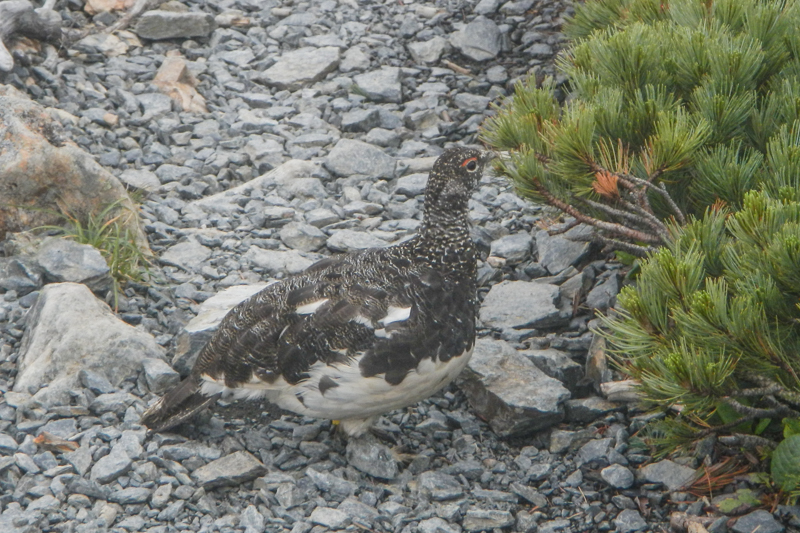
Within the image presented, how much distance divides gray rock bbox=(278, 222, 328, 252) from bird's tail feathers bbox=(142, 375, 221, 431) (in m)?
2.00

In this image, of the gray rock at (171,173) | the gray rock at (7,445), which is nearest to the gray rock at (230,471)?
the gray rock at (7,445)

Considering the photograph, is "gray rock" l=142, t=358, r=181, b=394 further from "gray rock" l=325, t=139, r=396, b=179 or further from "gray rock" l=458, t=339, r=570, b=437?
"gray rock" l=325, t=139, r=396, b=179

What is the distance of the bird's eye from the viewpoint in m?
4.63

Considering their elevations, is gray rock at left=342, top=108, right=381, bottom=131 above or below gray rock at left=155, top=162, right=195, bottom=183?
above

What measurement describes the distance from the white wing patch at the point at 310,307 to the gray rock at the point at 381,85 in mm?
4141

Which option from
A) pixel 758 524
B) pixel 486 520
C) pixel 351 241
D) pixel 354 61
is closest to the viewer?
pixel 758 524

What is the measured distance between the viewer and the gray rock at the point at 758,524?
3846mm

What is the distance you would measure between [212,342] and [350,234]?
197cm

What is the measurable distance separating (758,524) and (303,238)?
360 cm

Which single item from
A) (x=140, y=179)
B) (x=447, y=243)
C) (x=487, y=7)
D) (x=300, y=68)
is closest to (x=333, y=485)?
(x=447, y=243)

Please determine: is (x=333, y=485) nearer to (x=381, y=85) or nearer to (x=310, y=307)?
(x=310, y=307)

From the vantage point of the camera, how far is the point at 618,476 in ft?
14.2

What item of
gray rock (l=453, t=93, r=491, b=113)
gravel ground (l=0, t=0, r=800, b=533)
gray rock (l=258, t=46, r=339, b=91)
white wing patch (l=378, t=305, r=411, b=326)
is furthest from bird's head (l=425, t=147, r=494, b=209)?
gray rock (l=258, t=46, r=339, b=91)

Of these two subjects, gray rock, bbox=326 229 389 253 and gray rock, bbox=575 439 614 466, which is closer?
gray rock, bbox=575 439 614 466
